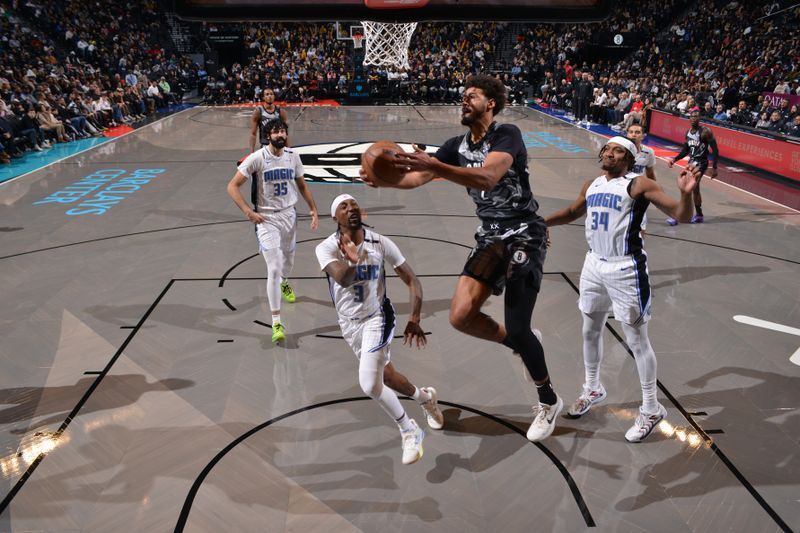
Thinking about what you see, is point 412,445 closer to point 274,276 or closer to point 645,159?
point 274,276

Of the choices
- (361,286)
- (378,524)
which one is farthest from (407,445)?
(361,286)

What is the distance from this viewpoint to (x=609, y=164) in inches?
157

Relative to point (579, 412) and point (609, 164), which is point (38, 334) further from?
point (609, 164)

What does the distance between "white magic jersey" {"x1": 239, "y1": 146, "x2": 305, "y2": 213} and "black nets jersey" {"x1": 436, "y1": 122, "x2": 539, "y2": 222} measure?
7.32ft

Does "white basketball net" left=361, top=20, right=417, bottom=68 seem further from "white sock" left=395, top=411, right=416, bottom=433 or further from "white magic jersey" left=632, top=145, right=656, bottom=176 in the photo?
"white sock" left=395, top=411, right=416, bottom=433

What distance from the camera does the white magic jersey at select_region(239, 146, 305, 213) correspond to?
5.72 m

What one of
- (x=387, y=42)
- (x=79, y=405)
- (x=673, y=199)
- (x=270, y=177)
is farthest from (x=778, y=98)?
(x=79, y=405)

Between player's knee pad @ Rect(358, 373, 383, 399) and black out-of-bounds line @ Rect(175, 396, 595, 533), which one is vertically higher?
player's knee pad @ Rect(358, 373, 383, 399)

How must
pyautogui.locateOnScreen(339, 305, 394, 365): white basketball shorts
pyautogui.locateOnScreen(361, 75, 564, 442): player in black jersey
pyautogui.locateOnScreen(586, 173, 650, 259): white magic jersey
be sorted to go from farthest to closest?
pyautogui.locateOnScreen(586, 173, 650, 259): white magic jersey
pyautogui.locateOnScreen(339, 305, 394, 365): white basketball shorts
pyautogui.locateOnScreen(361, 75, 564, 442): player in black jersey

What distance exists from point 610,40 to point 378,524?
33.2 metres

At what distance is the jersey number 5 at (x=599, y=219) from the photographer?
13.3ft

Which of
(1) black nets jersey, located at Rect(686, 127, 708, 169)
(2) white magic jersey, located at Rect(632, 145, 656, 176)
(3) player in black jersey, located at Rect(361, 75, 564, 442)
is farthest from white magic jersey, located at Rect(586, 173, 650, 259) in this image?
(1) black nets jersey, located at Rect(686, 127, 708, 169)

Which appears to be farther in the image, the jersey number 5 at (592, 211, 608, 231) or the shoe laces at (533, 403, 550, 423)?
the shoe laces at (533, 403, 550, 423)

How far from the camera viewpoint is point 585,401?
14.6ft
